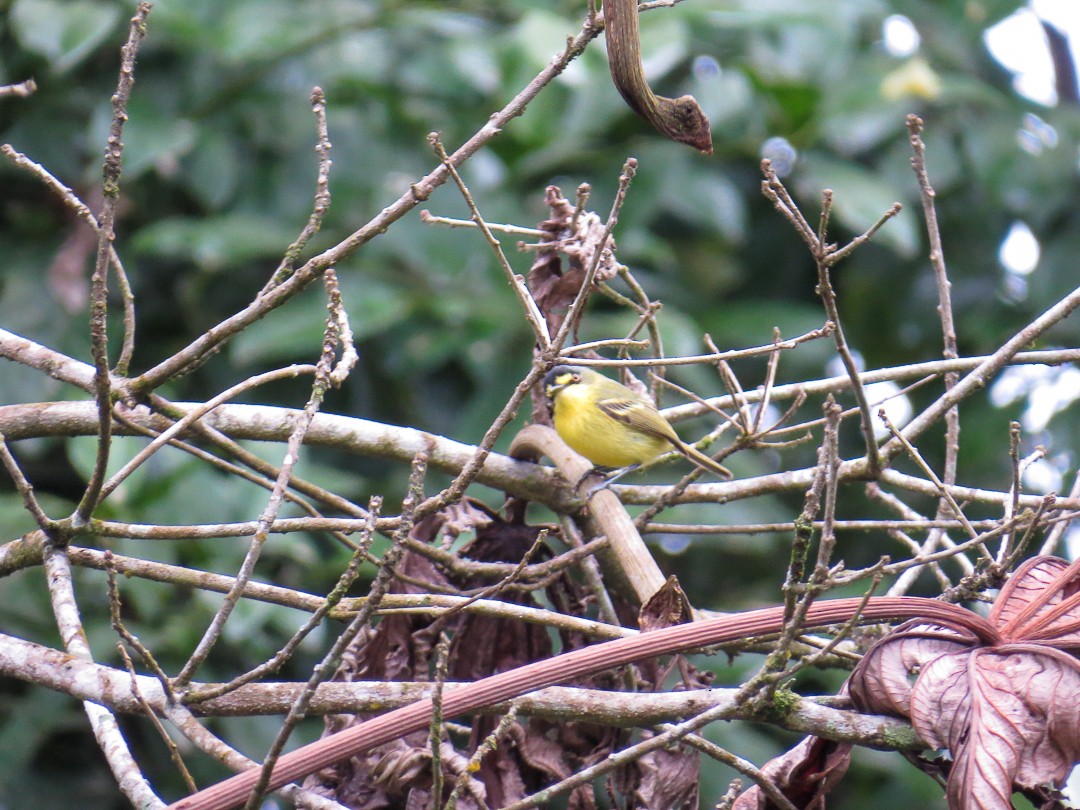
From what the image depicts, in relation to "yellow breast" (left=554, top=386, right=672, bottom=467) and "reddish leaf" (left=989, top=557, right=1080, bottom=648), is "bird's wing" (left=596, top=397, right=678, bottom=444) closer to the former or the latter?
"yellow breast" (left=554, top=386, right=672, bottom=467)

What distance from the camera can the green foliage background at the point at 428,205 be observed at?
439 centimetres

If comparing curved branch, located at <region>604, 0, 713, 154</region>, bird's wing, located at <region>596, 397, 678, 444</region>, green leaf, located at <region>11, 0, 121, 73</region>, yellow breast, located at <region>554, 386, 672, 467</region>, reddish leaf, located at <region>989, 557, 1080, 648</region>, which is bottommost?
yellow breast, located at <region>554, 386, 672, 467</region>

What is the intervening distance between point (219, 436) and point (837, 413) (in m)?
1.20

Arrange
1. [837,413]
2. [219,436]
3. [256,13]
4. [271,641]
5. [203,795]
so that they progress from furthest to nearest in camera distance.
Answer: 1. [256,13]
2. [271,641]
3. [219,436]
4. [203,795]
5. [837,413]

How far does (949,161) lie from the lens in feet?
18.4

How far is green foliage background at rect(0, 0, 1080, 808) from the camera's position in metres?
4.39

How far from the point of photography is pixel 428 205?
4859 mm

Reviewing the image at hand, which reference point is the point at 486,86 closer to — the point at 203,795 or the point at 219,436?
the point at 219,436

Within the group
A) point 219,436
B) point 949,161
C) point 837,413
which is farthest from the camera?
point 949,161

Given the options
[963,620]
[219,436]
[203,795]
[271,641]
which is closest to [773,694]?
[963,620]

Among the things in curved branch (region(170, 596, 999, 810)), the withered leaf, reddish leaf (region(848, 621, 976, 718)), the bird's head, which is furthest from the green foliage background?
reddish leaf (region(848, 621, 976, 718))

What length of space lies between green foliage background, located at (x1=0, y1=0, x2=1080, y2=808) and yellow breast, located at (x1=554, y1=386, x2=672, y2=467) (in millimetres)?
415

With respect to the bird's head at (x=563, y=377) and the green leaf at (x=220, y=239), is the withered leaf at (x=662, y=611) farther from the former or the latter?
the green leaf at (x=220, y=239)

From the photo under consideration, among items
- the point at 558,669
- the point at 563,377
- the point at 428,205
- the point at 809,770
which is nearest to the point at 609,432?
the point at 563,377
